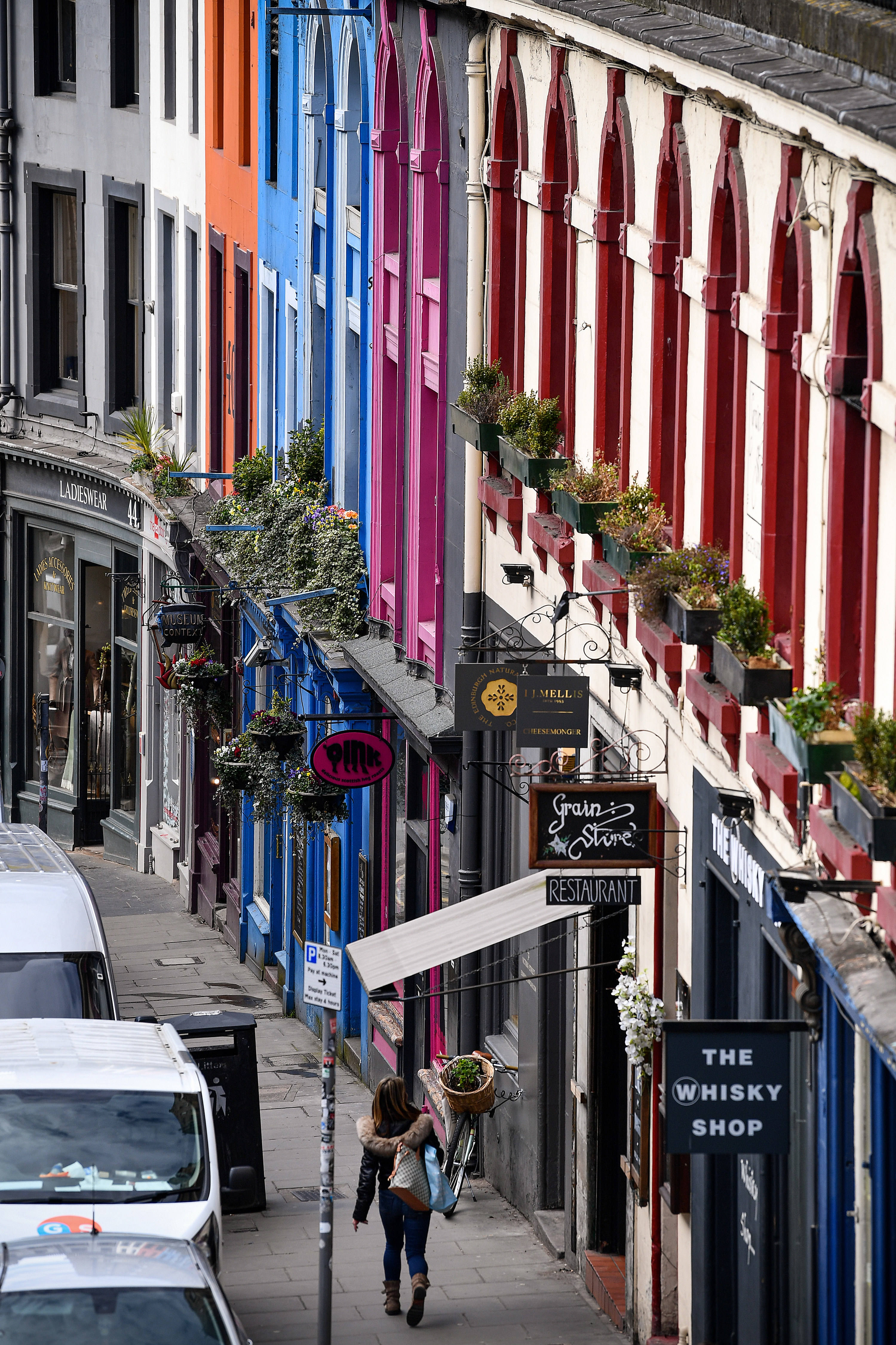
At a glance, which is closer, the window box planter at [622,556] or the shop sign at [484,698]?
the window box planter at [622,556]

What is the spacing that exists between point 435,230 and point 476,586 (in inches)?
120

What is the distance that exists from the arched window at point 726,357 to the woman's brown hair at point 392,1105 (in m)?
4.25

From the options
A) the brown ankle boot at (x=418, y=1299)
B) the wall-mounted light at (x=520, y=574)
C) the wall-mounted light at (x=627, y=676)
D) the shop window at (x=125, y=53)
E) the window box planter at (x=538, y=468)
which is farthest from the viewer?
the shop window at (x=125, y=53)

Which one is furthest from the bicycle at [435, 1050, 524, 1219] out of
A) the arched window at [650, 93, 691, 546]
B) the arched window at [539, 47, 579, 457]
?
the arched window at [650, 93, 691, 546]

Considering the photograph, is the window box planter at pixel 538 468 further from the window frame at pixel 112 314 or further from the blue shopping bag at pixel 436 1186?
the window frame at pixel 112 314

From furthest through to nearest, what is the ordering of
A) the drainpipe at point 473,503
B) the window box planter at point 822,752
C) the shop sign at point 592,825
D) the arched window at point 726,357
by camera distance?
1. the drainpipe at point 473,503
2. the shop sign at point 592,825
3. the arched window at point 726,357
4. the window box planter at point 822,752

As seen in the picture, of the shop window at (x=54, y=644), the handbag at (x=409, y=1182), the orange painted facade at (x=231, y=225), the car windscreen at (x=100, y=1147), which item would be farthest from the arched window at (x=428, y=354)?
the shop window at (x=54, y=644)

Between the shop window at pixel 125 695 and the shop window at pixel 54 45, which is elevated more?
the shop window at pixel 54 45

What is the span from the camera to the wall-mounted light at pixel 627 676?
1313cm

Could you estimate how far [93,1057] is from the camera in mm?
12891

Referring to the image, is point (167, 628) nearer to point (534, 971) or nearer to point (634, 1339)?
point (534, 971)

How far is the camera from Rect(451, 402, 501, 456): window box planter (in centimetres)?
1602

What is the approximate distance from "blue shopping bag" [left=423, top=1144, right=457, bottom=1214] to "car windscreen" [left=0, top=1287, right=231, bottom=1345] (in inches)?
183

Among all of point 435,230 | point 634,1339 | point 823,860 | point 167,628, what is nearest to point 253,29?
point 167,628
